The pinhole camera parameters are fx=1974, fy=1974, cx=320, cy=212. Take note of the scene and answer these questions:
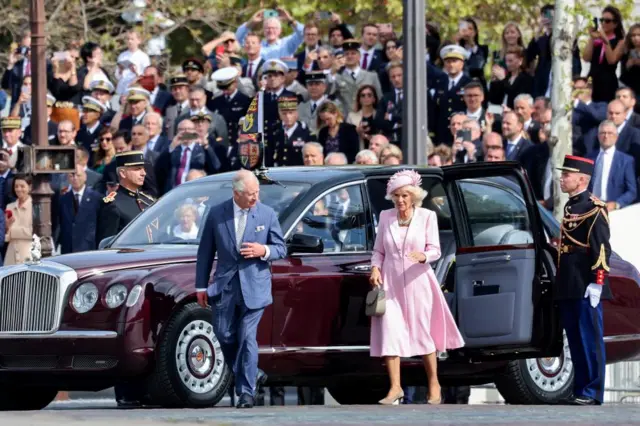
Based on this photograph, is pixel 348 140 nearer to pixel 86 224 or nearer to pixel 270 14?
pixel 86 224

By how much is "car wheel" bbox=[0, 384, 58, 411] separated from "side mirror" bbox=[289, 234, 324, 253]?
2242 millimetres

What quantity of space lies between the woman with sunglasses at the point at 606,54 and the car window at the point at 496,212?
741 centimetres

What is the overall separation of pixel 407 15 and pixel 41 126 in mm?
4846

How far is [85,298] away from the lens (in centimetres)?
1378

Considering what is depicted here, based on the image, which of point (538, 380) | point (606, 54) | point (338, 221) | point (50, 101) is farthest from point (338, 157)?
point (50, 101)

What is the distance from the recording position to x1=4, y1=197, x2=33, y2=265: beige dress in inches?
865

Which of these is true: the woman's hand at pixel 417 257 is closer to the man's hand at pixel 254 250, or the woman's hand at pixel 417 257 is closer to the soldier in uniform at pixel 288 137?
the man's hand at pixel 254 250

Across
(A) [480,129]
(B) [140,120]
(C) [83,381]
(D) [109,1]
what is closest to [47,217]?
(B) [140,120]

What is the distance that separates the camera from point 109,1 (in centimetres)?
3772

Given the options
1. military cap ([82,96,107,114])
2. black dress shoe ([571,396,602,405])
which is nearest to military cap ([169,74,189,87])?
military cap ([82,96,107,114])

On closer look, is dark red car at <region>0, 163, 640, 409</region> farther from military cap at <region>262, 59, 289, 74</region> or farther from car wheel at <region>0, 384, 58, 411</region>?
military cap at <region>262, 59, 289, 74</region>

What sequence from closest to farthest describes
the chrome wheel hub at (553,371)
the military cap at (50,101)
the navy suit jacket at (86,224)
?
1. the chrome wheel hub at (553,371)
2. the navy suit jacket at (86,224)
3. the military cap at (50,101)

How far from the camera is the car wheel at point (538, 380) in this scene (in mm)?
15414

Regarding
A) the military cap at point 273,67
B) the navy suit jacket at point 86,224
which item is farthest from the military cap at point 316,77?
the navy suit jacket at point 86,224
